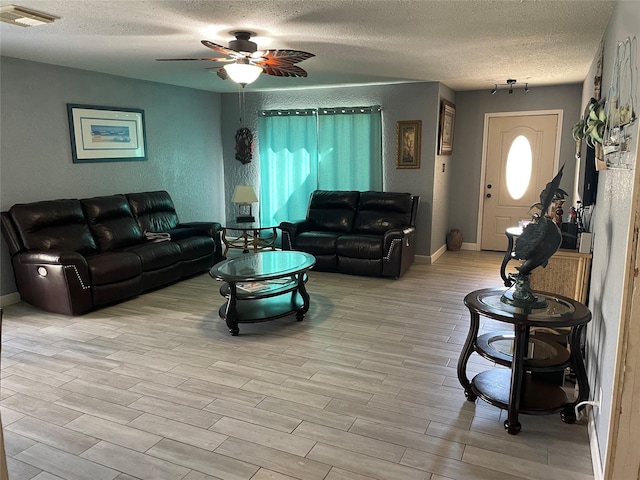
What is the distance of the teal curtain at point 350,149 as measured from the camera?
20.2ft

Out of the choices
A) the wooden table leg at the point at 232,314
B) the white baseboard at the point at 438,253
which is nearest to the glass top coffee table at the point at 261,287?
the wooden table leg at the point at 232,314

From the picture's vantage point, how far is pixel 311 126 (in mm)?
6496

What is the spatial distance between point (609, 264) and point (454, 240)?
4666 mm

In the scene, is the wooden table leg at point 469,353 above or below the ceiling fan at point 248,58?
below

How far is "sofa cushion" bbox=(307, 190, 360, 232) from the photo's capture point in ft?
19.7

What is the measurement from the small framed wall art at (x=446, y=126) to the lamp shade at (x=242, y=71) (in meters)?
3.16

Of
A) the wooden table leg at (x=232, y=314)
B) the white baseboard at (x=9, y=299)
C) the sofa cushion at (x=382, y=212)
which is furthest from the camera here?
the sofa cushion at (x=382, y=212)

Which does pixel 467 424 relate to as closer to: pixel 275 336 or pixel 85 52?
pixel 275 336

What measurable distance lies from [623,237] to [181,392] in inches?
98.1

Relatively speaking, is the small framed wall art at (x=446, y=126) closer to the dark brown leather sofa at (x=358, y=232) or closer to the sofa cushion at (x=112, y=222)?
the dark brown leather sofa at (x=358, y=232)

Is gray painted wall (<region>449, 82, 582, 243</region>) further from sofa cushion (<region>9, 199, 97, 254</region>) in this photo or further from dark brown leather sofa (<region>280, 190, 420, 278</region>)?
sofa cushion (<region>9, 199, 97, 254</region>)

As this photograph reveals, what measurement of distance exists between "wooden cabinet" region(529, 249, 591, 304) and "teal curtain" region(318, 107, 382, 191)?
314 centimetres

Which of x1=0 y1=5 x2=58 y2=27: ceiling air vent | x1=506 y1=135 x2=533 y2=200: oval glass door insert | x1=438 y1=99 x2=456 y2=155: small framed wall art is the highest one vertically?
x1=0 y1=5 x2=58 y2=27: ceiling air vent

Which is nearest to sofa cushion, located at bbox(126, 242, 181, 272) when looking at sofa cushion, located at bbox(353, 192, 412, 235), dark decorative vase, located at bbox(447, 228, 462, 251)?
sofa cushion, located at bbox(353, 192, 412, 235)
